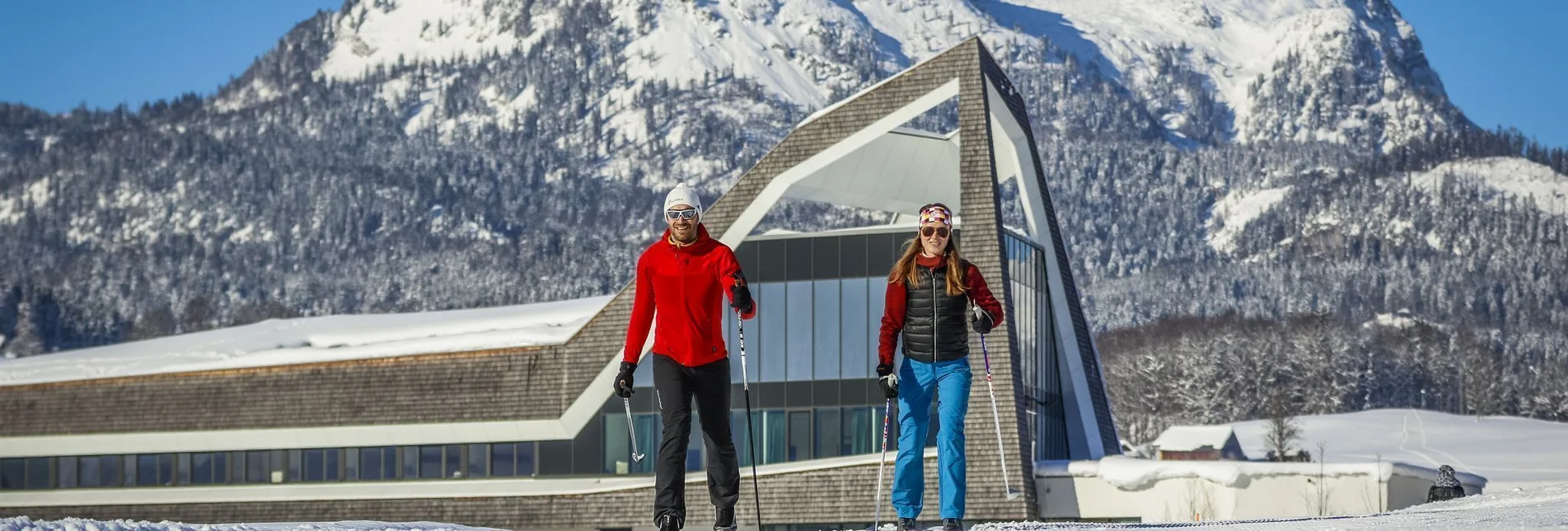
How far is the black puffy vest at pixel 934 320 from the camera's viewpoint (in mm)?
13602

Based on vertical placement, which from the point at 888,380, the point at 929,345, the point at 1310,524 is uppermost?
the point at 929,345

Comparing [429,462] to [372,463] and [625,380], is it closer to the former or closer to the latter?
[372,463]

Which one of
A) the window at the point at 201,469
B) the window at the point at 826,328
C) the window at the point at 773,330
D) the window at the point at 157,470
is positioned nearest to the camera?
the window at the point at 826,328

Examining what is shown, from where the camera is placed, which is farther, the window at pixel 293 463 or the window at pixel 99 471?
the window at pixel 99 471

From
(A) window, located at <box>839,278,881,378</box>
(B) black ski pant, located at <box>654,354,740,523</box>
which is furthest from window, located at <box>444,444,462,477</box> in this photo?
(B) black ski pant, located at <box>654,354,740,523</box>

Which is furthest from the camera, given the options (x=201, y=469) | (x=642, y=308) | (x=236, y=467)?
(x=201, y=469)

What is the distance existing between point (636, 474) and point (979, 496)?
26.6 ft

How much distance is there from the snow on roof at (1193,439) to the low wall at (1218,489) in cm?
5054

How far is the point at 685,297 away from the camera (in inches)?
505

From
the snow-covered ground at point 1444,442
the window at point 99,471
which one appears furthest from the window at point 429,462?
the snow-covered ground at point 1444,442

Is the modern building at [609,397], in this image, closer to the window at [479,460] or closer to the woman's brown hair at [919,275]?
the window at [479,460]

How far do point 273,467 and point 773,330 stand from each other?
12.0 meters

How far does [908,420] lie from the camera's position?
13.6 meters

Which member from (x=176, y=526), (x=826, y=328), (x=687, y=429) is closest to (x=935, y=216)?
(x=687, y=429)
